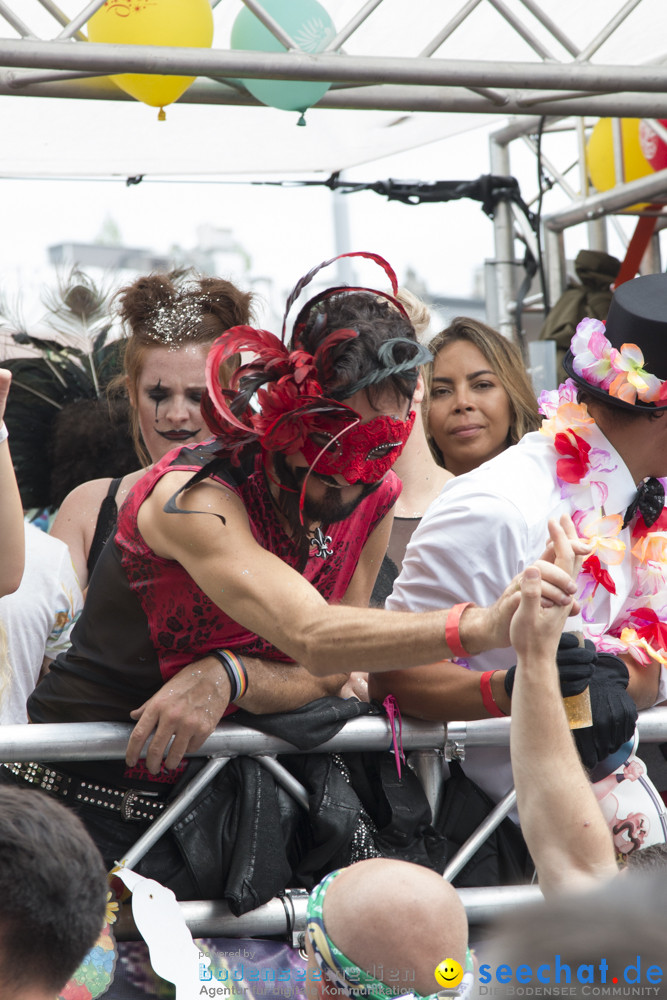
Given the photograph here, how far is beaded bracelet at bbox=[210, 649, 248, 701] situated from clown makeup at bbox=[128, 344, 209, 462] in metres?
0.96

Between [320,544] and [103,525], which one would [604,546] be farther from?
[103,525]

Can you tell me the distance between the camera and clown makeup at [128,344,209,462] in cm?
292

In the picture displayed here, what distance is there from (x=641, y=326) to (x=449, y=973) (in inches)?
58.2

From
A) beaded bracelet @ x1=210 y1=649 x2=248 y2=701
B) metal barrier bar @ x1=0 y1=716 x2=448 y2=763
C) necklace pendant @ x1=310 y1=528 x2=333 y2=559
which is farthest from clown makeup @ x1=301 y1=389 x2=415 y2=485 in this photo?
metal barrier bar @ x1=0 y1=716 x2=448 y2=763

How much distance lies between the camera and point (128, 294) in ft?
9.80

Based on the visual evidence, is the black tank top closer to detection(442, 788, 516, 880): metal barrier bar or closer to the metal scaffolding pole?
the metal scaffolding pole

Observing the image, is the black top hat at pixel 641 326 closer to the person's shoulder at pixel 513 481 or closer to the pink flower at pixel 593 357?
the pink flower at pixel 593 357

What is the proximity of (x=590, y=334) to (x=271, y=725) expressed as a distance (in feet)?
3.71

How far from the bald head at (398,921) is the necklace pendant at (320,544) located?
75 centimetres

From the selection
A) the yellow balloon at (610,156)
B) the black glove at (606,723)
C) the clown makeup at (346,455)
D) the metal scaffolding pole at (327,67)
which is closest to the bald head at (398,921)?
the black glove at (606,723)

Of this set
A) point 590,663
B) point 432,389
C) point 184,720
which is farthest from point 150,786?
point 432,389

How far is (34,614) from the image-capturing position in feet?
8.46

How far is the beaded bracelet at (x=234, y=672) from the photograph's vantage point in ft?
6.77

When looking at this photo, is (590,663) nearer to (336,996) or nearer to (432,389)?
(336,996)
